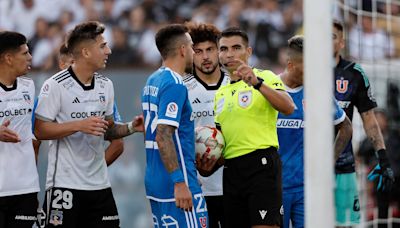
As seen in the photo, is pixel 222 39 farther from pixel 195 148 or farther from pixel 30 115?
pixel 30 115

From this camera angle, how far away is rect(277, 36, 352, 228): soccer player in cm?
850

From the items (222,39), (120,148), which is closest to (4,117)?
(120,148)

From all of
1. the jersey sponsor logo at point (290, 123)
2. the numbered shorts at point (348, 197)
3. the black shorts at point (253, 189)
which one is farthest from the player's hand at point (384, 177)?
the black shorts at point (253, 189)

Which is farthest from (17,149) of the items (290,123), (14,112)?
(290,123)

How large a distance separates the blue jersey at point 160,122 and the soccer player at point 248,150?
460 millimetres

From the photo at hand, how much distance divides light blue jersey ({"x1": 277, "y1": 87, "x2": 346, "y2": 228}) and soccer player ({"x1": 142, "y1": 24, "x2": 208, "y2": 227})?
135cm

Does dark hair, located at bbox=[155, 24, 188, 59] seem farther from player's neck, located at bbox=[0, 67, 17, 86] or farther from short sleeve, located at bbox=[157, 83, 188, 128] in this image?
Answer: player's neck, located at bbox=[0, 67, 17, 86]

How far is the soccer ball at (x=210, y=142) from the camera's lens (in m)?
7.73

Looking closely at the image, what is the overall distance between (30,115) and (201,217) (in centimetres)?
172

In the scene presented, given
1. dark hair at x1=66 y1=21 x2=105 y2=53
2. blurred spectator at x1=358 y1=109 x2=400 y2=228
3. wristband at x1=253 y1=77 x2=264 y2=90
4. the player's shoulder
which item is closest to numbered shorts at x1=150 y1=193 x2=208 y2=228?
wristband at x1=253 y1=77 x2=264 y2=90

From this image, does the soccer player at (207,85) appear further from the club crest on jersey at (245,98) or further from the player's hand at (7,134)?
the player's hand at (7,134)

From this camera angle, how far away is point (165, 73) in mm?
7359

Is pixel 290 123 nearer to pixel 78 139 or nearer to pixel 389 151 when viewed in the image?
pixel 78 139

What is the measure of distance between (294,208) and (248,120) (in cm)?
126
